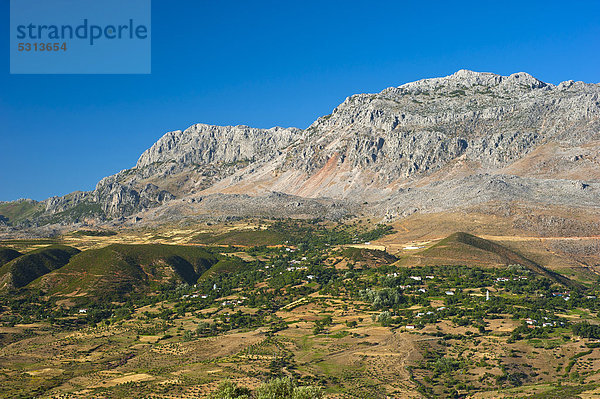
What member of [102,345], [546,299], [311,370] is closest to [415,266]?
[546,299]

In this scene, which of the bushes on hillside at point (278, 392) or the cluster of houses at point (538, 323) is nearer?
the bushes on hillside at point (278, 392)

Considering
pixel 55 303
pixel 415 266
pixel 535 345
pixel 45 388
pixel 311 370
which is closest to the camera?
pixel 45 388

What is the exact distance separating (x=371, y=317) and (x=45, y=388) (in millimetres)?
86537

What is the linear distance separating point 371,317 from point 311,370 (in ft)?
152

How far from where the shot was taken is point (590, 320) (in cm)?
13138

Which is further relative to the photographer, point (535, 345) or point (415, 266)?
point (415, 266)

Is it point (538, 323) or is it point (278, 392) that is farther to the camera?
point (538, 323)

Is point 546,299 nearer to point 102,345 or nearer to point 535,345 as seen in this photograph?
point 535,345

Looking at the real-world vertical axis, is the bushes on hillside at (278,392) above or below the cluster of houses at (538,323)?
above

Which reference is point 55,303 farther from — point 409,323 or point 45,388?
point 409,323

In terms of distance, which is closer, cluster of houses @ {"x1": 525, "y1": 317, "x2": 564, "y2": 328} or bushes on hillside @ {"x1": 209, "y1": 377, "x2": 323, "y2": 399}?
bushes on hillside @ {"x1": 209, "y1": 377, "x2": 323, "y2": 399}

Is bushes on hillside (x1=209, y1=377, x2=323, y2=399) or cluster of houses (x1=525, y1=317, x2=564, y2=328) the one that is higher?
bushes on hillside (x1=209, y1=377, x2=323, y2=399)

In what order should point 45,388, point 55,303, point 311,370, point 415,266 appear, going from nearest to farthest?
1. point 45,388
2. point 311,370
3. point 55,303
4. point 415,266

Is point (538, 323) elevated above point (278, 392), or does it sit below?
below
